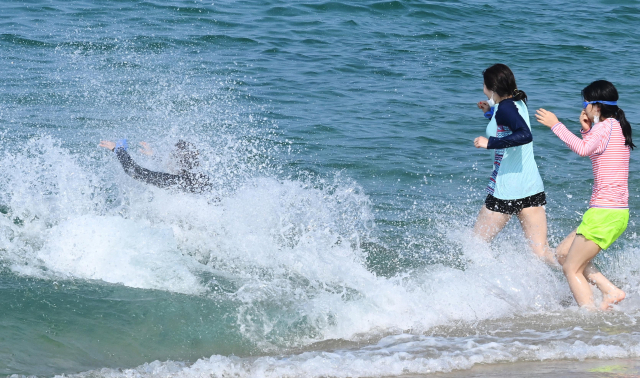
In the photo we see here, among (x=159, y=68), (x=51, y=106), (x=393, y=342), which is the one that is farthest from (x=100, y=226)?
(x=159, y=68)

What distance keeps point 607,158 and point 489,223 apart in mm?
1060

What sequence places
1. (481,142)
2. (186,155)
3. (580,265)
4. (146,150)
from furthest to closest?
1. (146,150)
2. (186,155)
3. (580,265)
4. (481,142)

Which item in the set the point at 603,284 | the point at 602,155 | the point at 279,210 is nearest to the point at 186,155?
the point at 279,210

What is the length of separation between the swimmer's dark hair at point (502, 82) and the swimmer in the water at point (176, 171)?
125 inches

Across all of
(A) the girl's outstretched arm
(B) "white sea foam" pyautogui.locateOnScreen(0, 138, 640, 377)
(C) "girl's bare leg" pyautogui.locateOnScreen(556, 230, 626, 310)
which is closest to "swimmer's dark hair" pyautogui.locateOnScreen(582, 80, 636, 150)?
(A) the girl's outstretched arm

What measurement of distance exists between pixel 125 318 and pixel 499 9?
51.6 feet

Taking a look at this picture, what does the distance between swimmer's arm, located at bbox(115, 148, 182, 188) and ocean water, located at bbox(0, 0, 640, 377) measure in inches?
9.7

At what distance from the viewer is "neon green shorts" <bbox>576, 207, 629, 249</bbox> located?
18.0ft

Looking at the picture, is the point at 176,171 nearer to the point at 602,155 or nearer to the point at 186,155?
the point at 186,155

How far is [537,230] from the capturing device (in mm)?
5934

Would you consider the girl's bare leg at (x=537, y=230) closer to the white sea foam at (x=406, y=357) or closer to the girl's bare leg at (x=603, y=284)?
the girl's bare leg at (x=603, y=284)

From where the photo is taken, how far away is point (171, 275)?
6508mm

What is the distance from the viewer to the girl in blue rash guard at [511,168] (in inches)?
223

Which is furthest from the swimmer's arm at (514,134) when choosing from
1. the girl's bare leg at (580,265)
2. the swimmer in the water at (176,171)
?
the swimmer in the water at (176,171)
